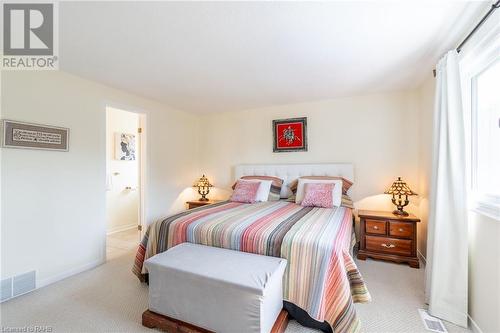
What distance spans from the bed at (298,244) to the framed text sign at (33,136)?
139 cm

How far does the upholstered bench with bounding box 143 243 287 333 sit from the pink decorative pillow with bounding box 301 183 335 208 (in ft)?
4.38

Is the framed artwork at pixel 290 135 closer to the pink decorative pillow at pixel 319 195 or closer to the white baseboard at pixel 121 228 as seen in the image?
the pink decorative pillow at pixel 319 195

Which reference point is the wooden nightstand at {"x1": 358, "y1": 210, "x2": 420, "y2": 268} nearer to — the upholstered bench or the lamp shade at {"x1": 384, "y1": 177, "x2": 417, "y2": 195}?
the lamp shade at {"x1": 384, "y1": 177, "x2": 417, "y2": 195}

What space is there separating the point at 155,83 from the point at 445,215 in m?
3.25

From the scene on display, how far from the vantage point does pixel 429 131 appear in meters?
2.53

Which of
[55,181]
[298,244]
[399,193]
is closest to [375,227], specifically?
[399,193]

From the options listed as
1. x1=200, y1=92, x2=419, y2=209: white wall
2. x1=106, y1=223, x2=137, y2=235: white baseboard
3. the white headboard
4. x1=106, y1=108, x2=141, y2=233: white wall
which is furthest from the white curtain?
x1=106, y1=223, x2=137, y2=235: white baseboard

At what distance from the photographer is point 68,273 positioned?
7.98ft

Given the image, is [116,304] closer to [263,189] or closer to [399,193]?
[263,189]

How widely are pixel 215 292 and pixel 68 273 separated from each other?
2077mm

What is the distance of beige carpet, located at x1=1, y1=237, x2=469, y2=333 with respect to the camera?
1.64 meters

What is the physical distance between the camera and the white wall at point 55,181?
80.7 inches

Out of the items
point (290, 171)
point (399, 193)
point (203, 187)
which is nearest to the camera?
point (399, 193)

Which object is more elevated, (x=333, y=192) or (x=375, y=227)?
(x=333, y=192)
